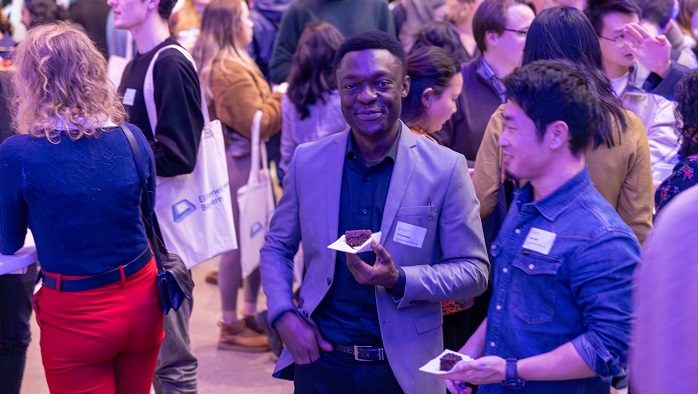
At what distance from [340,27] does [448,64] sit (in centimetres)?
242

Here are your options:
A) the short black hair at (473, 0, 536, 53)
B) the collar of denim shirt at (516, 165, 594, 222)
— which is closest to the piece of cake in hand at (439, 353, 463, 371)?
the collar of denim shirt at (516, 165, 594, 222)

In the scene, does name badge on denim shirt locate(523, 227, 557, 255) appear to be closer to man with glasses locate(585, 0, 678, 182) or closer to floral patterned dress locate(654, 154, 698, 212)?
floral patterned dress locate(654, 154, 698, 212)

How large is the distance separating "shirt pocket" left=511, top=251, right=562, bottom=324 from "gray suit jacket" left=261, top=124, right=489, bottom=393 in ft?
1.20

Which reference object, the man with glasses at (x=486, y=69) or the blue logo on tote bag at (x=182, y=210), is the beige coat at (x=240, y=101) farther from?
the man with glasses at (x=486, y=69)

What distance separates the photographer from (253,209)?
5.48 m

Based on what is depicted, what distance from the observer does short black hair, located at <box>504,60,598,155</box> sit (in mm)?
2482

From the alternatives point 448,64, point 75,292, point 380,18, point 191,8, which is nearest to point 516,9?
point 448,64

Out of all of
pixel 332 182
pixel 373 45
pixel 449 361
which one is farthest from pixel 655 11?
pixel 449 361

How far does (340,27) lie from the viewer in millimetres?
6156


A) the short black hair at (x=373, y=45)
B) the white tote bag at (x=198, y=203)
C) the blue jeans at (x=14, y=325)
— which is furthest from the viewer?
the white tote bag at (x=198, y=203)

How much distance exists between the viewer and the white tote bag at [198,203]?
4.19m

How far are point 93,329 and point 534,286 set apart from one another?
1.57 m

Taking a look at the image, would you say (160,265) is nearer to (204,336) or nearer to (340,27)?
(204,336)

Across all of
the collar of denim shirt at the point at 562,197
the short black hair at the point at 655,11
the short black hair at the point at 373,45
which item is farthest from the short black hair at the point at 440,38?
the collar of denim shirt at the point at 562,197
